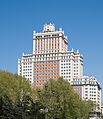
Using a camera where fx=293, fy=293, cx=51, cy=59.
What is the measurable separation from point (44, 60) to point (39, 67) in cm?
573

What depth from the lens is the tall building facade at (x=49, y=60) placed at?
612 feet

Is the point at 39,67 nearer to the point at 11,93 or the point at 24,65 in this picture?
the point at 24,65

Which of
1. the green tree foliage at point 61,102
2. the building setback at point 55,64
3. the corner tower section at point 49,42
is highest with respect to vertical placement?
the corner tower section at point 49,42

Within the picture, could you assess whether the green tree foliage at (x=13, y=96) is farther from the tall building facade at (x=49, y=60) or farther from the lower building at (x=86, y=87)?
the lower building at (x=86, y=87)

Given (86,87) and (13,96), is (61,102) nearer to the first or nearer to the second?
(13,96)

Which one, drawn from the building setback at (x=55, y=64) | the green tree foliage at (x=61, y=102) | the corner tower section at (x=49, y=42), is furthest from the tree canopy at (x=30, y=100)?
the corner tower section at (x=49, y=42)

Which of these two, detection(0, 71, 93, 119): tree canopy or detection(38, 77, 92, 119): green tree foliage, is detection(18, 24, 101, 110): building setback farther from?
detection(0, 71, 93, 119): tree canopy

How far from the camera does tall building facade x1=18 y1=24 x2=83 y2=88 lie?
187 meters

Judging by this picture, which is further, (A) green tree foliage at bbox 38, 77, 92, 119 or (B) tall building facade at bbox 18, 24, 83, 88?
(B) tall building facade at bbox 18, 24, 83, 88

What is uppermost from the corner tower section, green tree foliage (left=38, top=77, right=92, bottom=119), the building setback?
the corner tower section

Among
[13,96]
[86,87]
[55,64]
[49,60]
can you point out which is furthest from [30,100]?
[49,60]

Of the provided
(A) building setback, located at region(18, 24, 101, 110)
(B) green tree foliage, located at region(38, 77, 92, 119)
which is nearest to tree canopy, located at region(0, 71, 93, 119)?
(B) green tree foliage, located at region(38, 77, 92, 119)

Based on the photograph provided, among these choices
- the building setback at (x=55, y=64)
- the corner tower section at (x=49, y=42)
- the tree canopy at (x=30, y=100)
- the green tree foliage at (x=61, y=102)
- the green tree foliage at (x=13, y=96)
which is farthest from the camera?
the corner tower section at (x=49, y=42)

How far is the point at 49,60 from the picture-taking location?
18962cm
